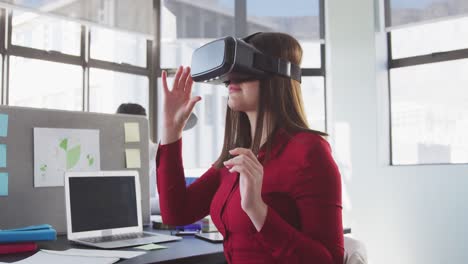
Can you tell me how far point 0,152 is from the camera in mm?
1525

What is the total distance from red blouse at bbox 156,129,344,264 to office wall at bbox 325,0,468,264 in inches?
107

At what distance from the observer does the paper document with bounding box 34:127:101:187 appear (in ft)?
5.27

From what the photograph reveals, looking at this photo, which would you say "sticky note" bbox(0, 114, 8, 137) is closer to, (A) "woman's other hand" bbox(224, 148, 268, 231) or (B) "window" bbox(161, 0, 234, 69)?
(A) "woman's other hand" bbox(224, 148, 268, 231)

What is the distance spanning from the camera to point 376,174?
3.72 metres

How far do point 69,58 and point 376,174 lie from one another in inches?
99.8

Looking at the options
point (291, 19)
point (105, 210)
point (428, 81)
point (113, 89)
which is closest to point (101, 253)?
point (105, 210)

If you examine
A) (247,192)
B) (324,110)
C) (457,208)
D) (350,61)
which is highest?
(350,61)

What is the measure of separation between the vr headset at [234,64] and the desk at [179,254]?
17.9 inches

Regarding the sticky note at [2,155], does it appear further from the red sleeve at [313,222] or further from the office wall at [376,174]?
the office wall at [376,174]

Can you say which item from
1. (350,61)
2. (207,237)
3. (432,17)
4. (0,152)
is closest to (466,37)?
(432,17)

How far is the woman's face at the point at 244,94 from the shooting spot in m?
1.03

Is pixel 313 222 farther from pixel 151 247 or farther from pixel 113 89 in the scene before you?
pixel 113 89

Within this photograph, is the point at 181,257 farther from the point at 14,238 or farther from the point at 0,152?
the point at 0,152

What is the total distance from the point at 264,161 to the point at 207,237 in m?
0.52
